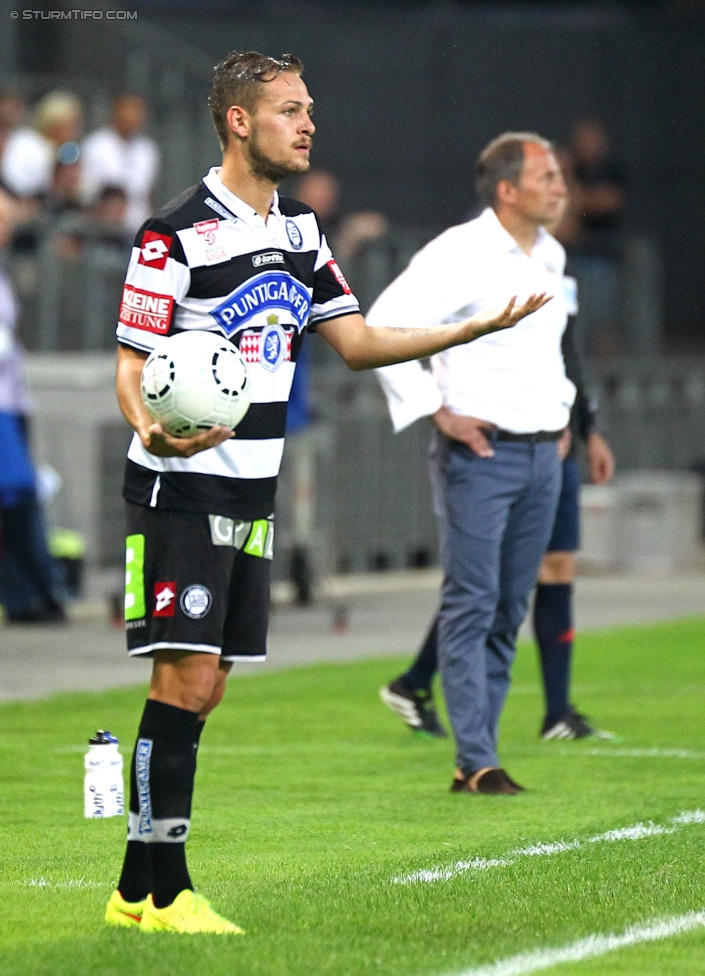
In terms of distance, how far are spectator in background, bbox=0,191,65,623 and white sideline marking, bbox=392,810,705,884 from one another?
20.8 ft

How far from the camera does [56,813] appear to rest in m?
7.05

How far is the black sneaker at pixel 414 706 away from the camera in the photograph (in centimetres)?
883

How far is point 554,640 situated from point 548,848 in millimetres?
2411

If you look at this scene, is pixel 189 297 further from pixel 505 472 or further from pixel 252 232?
pixel 505 472

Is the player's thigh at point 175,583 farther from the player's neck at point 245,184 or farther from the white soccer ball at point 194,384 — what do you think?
the player's neck at point 245,184

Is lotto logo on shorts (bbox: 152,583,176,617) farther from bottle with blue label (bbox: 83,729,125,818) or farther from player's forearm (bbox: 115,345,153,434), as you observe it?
bottle with blue label (bbox: 83,729,125,818)

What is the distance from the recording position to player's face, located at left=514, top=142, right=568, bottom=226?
771 cm

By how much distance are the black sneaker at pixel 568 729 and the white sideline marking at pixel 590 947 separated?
325 cm

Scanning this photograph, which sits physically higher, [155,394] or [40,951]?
[155,394]

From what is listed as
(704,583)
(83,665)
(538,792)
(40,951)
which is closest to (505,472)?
(538,792)

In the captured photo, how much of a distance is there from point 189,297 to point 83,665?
6.34m

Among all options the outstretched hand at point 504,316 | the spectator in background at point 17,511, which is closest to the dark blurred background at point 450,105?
A: the spectator in background at point 17,511

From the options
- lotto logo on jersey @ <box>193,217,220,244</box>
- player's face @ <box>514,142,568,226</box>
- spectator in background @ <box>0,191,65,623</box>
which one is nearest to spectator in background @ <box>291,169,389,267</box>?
spectator in background @ <box>0,191,65,623</box>

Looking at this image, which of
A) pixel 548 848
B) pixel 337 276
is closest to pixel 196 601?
pixel 337 276
